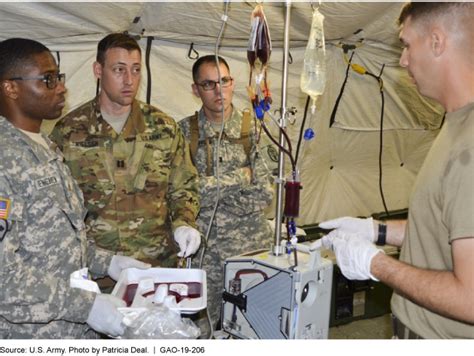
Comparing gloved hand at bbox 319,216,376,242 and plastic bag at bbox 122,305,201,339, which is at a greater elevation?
gloved hand at bbox 319,216,376,242

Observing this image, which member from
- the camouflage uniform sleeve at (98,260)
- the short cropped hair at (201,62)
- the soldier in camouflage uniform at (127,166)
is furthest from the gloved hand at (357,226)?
the short cropped hair at (201,62)

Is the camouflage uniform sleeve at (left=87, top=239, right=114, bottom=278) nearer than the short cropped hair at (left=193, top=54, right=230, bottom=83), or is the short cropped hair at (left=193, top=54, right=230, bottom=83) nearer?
the camouflage uniform sleeve at (left=87, top=239, right=114, bottom=278)

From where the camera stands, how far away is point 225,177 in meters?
2.73

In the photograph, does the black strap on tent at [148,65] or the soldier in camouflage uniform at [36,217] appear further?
the black strap on tent at [148,65]

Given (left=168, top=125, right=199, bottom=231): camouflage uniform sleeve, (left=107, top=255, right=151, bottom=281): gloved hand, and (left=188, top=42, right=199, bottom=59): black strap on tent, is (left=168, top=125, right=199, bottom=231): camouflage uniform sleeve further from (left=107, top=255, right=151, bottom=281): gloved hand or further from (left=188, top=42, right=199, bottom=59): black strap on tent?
(left=188, top=42, right=199, bottom=59): black strap on tent

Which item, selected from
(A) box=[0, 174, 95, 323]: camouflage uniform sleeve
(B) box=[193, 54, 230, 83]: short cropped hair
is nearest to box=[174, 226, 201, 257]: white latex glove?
(A) box=[0, 174, 95, 323]: camouflage uniform sleeve

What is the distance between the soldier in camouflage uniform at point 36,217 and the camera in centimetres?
149

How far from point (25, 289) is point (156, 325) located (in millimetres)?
424

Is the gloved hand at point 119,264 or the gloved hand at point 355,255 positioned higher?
the gloved hand at point 355,255

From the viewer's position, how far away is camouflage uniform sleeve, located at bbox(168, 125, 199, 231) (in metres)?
2.28

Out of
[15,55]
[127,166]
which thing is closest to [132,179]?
[127,166]

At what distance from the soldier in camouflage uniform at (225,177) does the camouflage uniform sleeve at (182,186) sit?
35cm

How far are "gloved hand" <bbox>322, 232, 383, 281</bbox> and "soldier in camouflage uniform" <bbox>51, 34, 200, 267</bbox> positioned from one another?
0.77 meters

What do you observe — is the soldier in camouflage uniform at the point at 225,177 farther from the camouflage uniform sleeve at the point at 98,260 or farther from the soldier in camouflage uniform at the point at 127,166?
the camouflage uniform sleeve at the point at 98,260
